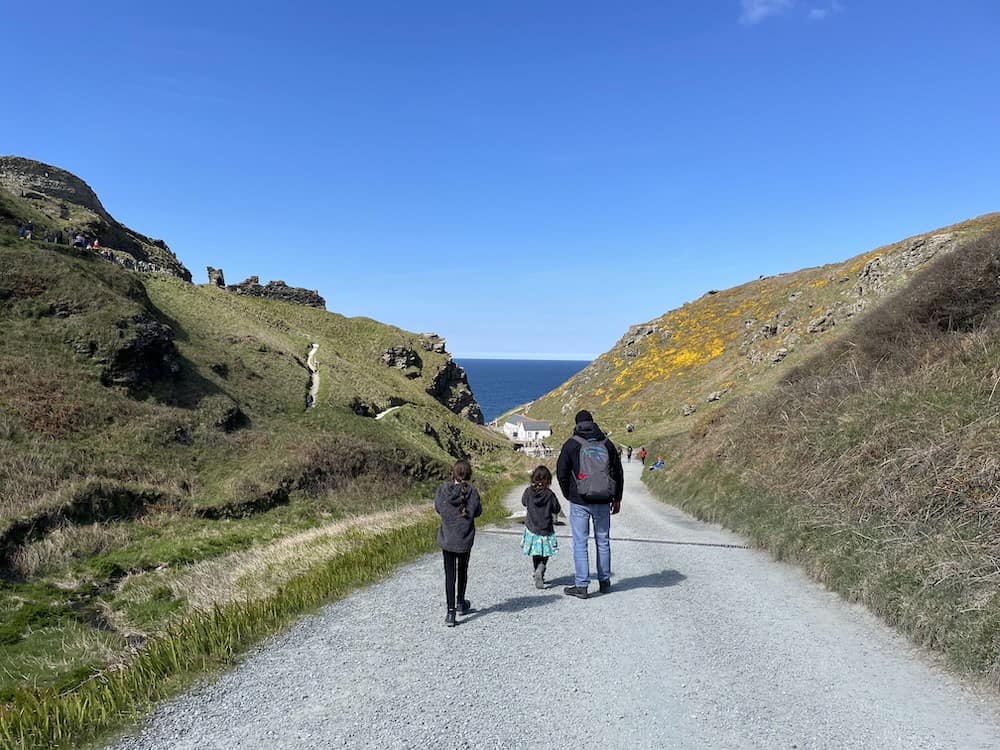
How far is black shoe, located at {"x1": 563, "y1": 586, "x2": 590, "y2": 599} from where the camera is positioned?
844 centimetres

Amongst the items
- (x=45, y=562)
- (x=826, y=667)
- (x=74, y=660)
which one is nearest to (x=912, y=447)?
(x=826, y=667)

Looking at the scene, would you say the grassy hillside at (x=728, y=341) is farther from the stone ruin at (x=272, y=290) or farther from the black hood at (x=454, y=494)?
the stone ruin at (x=272, y=290)

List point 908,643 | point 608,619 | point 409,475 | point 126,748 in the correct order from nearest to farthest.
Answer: point 126,748
point 908,643
point 608,619
point 409,475

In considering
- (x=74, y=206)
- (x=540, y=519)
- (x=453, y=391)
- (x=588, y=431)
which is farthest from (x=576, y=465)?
(x=74, y=206)

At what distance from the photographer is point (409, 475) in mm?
35219

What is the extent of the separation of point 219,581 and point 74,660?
4.02 metres

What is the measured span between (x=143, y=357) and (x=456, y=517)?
28.8 metres

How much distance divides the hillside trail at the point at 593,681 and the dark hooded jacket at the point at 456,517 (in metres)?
1.03

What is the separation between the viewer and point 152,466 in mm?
24000

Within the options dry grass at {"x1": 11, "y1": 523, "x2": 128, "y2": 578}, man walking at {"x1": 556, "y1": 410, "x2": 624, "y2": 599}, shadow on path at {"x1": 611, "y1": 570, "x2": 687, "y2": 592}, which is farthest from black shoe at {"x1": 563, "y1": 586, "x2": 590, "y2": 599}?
dry grass at {"x1": 11, "y1": 523, "x2": 128, "y2": 578}

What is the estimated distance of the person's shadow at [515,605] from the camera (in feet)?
26.3

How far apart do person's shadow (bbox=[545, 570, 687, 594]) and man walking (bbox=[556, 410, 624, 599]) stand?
0.77 metres

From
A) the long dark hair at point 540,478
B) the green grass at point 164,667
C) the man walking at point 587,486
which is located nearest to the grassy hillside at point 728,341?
the man walking at point 587,486

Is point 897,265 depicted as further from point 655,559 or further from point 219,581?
point 219,581
